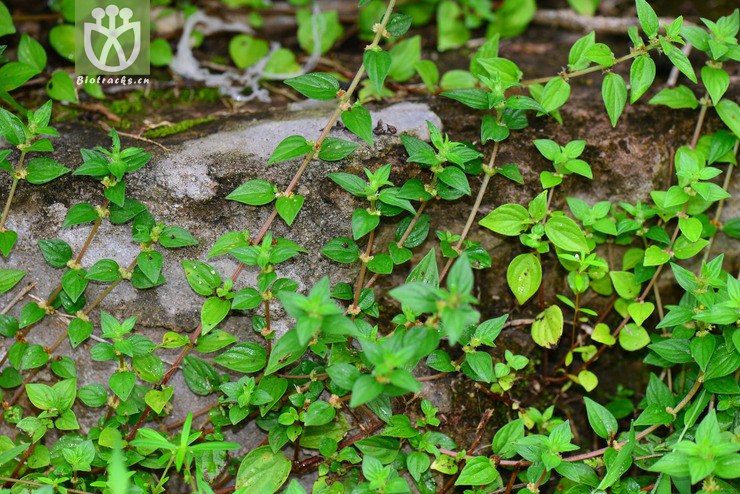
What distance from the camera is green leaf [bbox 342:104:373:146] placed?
8.45 ft

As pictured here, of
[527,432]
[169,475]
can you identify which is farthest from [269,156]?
[527,432]

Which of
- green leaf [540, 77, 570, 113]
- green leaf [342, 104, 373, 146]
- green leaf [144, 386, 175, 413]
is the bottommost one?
green leaf [144, 386, 175, 413]

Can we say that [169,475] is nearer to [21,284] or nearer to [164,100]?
[21,284]

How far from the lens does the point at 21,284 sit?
109 inches

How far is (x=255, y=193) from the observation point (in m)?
2.64

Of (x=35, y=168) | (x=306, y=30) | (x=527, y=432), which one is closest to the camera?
(x=35, y=168)

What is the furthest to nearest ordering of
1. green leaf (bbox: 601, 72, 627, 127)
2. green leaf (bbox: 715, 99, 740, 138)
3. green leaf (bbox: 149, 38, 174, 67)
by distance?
1. green leaf (bbox: 149, 38, 174, 67)
2. green leaf (bbox: 715, 99, 740, 138)
3. green leaf (bbox: 601, 72, 627, 127)

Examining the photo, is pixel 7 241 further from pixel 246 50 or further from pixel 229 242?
pixel 246 50

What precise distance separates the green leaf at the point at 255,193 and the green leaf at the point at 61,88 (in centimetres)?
110

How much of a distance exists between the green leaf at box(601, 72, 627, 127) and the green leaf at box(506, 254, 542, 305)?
0.62 m

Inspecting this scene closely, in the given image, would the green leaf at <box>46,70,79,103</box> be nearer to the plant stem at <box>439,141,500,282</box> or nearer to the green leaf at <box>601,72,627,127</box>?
the plant stem at <box>439,141,500,282</box>

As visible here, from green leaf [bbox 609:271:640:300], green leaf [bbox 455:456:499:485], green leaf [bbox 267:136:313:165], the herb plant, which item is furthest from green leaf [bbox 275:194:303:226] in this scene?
green leaf [bbox 609:271:640:300]

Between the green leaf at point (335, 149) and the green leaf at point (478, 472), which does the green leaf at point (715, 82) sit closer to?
the green leaf at point (335, 149)

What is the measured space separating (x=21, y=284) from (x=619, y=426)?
8.19 feet
